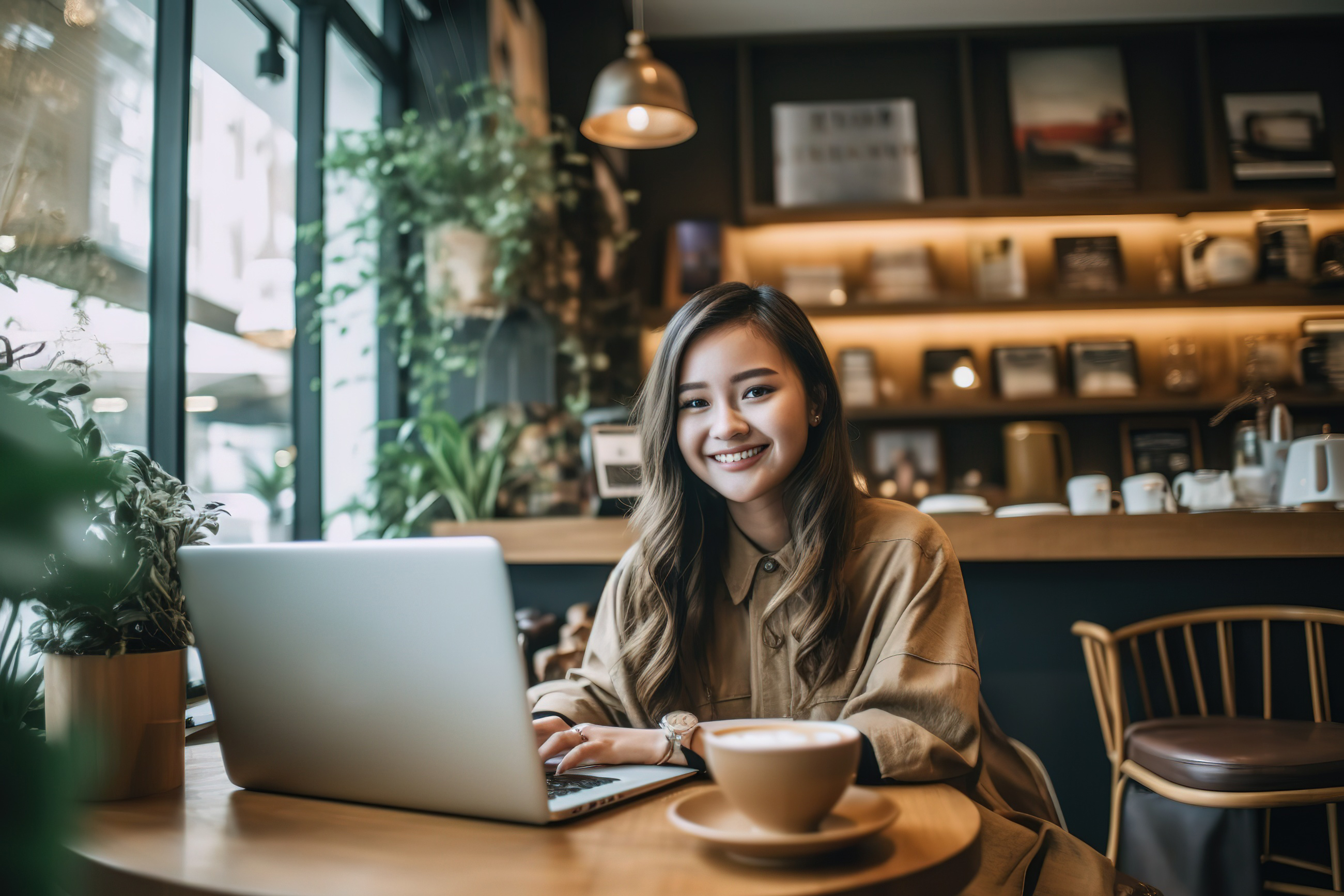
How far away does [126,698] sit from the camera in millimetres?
866

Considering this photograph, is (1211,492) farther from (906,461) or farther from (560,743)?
(560,743)

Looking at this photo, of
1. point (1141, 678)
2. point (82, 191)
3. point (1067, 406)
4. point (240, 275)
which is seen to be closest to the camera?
point (82, 191)

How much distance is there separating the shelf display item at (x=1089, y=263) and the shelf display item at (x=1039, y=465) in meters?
0.81

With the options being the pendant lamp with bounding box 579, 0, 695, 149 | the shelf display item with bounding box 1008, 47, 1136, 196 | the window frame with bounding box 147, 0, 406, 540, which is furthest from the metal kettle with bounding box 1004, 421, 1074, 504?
the window frame with bounding box 147, 0, 406, 540

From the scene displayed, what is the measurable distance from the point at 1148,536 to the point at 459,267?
6.20 ft

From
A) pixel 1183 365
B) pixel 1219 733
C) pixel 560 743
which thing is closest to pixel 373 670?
pixel 560 743

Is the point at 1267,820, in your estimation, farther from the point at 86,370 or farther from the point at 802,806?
the point at 86,370

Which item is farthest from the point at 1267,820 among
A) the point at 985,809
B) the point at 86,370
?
the point at 86,370

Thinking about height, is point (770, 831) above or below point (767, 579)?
below

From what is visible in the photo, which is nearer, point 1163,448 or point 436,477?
point 436,477

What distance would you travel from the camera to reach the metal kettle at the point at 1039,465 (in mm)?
3471

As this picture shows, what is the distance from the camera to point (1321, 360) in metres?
3.86

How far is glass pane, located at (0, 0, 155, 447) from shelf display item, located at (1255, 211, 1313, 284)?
4.10m

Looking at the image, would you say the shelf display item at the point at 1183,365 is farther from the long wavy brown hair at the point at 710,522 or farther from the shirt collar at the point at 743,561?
the shirt collar at the point at 743,561
